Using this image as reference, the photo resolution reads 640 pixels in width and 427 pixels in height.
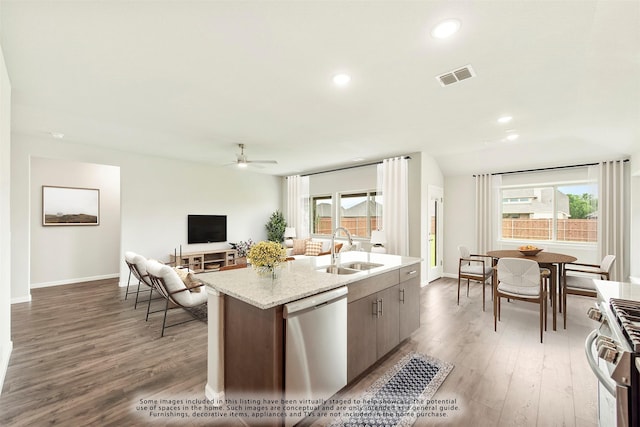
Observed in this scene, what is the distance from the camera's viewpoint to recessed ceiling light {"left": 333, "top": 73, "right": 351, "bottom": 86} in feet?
7.44

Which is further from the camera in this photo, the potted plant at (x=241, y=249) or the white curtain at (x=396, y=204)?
the potted plant at (x=241, y=249)

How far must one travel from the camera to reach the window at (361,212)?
5922mm

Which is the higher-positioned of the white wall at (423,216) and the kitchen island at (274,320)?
the white wall at (423,216)

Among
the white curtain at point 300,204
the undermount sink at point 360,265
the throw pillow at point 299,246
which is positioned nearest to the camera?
the undermount sink at point 360,265

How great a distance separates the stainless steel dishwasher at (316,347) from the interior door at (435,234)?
155 inches

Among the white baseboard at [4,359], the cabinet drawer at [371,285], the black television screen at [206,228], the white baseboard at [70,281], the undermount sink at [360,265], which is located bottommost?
the white baseboard at [70,281]

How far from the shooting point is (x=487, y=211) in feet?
17.9

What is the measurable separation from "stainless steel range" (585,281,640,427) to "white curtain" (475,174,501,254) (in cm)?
444

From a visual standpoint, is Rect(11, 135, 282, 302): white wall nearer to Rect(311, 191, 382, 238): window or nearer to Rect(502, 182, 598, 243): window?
Rect(311, 191, 382, 238): window

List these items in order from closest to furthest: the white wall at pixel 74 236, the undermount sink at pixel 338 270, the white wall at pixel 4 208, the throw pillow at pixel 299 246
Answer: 1. the white wall at pixel 4 208
2. the undermount sink at pixel 338 270
3. the white wall at pixel 74 236
4. the throw pillow at pixel 299 246

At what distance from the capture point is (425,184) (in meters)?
5.12

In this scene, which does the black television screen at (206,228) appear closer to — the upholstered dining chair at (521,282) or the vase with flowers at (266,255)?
the vase with flowers at (266,255)

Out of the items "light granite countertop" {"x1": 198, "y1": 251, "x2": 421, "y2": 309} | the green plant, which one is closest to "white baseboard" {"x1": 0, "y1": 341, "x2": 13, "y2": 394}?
"light granite countertop" {"x1": 198, "y1": 251, "x2": 421, "y2": 309}

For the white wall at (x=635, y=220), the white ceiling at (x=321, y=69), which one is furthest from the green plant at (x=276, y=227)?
the white wall at (x=635, y=220)
